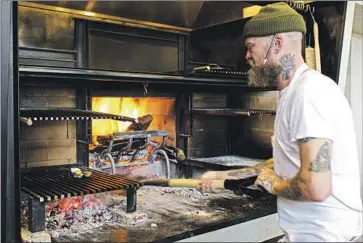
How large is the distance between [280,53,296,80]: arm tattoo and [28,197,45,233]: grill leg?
3.94 feet

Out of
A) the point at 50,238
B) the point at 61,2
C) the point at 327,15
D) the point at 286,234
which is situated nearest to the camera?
the point at 286,234

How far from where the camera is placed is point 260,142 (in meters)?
3.28

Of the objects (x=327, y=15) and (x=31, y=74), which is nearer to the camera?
(x=31, y=74)

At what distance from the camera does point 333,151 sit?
1348 millimetres

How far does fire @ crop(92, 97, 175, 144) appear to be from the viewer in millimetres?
2748

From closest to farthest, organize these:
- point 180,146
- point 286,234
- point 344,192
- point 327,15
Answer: point 344,192 < point 286,234 < point 327,15 < point 180,146

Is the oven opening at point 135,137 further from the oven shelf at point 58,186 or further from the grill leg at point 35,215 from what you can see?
the grill leg at point 35,215

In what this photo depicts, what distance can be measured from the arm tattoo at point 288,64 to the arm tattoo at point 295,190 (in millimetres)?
435

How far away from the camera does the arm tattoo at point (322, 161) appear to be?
4.16 ft

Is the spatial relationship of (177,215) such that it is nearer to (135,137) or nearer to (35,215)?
(135,137)

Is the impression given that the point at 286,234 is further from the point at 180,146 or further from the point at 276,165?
the point at 180,146

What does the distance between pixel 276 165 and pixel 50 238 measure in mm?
1041

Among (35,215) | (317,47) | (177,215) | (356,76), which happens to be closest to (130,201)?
(177,215)

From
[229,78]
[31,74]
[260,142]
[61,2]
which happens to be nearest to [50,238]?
[31,74]
